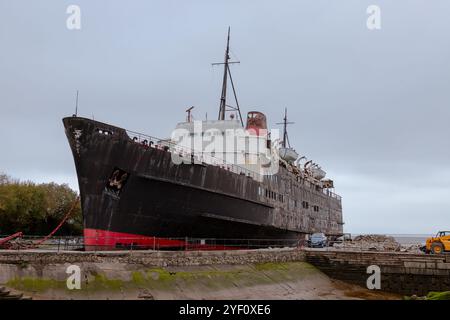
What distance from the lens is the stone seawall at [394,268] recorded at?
21094 mm

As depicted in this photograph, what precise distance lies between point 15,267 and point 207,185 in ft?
30.0

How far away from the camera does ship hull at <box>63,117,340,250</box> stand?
55.2 feet

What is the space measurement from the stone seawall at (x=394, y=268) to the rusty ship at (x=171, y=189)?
14.1ft

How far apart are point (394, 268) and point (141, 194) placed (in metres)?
13.4

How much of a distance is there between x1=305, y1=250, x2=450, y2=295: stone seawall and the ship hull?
6398mm

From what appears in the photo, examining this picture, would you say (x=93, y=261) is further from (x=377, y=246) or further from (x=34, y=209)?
(x=377, y=246)

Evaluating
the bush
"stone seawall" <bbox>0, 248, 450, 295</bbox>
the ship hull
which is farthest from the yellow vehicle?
the bush

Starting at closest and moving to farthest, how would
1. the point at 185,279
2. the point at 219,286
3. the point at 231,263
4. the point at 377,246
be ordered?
1. the point at 185,279
2. the point at 219,286
3. the point at 231,263
4. the point at 377,246

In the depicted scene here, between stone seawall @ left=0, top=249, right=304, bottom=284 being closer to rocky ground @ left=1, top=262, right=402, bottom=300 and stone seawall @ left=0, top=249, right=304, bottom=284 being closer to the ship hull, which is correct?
rocky ground @ left=1, top=262, right=402, bottom=300

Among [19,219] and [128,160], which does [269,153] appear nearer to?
[128,160]

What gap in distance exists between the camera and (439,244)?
25.2 metres

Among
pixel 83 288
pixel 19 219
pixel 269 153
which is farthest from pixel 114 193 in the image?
pixel 19 219

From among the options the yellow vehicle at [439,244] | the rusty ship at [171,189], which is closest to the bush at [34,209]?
the rusty ship at [171,189]

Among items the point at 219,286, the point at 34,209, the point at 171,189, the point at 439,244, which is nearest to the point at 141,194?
the point at 171,189
